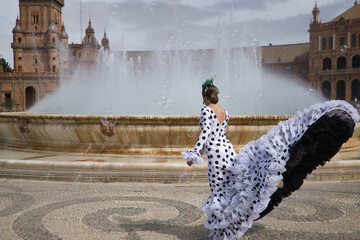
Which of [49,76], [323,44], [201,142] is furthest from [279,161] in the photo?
[49,76]

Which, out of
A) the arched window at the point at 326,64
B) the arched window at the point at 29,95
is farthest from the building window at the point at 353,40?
the arched window at the point at 29,95

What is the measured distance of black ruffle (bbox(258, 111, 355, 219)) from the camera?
2494 mm

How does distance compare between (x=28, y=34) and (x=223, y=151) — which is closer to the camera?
(x=223, y=151)

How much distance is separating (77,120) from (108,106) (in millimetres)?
5635

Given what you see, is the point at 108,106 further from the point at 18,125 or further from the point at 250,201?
the point at 250,201

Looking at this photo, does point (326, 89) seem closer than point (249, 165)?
No

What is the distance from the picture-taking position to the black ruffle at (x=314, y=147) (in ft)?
8.18

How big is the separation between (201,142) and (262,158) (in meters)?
0.54

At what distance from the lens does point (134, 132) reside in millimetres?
6895

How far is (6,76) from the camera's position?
2562 inches

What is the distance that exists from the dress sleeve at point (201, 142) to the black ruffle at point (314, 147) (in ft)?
2.33

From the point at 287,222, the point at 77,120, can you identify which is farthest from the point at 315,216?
the point at 77,120

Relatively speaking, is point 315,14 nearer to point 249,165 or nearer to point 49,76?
point 49,76

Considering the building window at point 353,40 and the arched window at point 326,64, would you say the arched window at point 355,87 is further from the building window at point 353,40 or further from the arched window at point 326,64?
the building window at point 353,40
